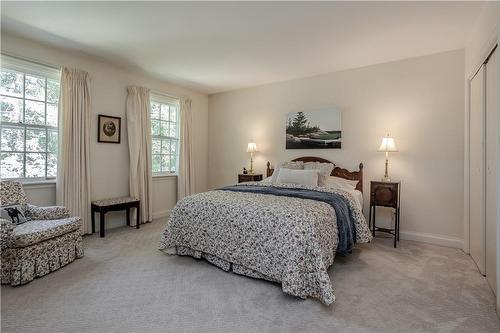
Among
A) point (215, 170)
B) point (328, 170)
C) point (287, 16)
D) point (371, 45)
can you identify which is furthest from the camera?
point (215, 170)

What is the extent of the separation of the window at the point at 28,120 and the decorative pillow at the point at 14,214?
0.78 meters

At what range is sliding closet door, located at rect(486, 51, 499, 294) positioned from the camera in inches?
85.7

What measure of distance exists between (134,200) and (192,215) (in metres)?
1.73

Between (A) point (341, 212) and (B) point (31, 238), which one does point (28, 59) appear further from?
(A) point (341, 212)

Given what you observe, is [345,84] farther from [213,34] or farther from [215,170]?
[215,170]

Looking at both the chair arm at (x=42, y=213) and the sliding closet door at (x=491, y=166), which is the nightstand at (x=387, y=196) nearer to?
the sliding closet door at (x=491, y=166)

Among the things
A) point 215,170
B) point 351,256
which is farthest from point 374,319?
point 215,170

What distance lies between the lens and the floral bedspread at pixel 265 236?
204cm

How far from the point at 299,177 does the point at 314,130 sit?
3.73ft

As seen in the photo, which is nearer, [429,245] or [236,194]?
[236,194]

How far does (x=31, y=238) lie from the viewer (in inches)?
91.3

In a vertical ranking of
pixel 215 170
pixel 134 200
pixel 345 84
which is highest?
pixel 345 84

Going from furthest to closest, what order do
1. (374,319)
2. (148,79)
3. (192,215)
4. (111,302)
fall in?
(148,79)
(192,215)
(111,302)
(374,319)

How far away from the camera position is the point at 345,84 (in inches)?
163
